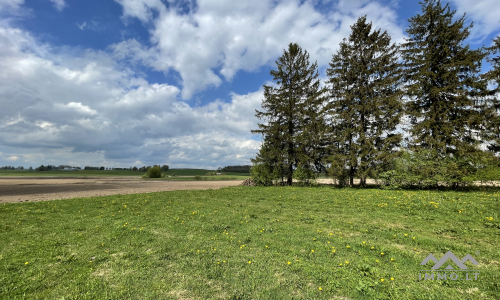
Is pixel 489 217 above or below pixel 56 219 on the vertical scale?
above

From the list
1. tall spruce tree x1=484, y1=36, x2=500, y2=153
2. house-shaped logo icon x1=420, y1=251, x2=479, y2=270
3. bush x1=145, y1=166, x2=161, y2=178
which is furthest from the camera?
bush x1=145, y1=166, x2=161, y2=178

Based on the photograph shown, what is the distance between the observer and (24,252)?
208 inches

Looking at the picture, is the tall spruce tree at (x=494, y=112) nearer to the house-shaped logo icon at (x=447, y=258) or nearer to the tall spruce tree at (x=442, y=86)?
the tall spruce tree at (x=442, y=86)

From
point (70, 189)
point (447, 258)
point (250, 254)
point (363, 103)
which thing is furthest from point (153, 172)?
point (447, 258)

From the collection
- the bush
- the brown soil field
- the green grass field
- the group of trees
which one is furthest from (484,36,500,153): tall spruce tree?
the bush

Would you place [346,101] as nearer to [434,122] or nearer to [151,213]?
[434,122]

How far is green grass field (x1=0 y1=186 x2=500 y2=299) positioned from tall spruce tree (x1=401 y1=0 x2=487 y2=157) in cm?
1160

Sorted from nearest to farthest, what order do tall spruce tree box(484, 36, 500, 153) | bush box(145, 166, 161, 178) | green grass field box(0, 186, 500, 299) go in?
green grass field box(0, 186, 500, 299)
tall spruce tree box(484, 36, 500, 153)
bush box(145, 166, 161, 178)

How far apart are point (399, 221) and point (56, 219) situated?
14.8m

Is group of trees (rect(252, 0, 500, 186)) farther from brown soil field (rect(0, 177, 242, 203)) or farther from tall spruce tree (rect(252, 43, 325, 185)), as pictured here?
brown soil field (rect(0, 177, 242, 203))

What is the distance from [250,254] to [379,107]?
20911mm

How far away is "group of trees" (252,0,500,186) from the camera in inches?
677

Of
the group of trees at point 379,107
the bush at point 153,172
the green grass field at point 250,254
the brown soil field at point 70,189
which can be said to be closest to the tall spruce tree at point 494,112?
the group of trees at point 379,107

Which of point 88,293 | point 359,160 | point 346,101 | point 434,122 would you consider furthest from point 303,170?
point 88,293
